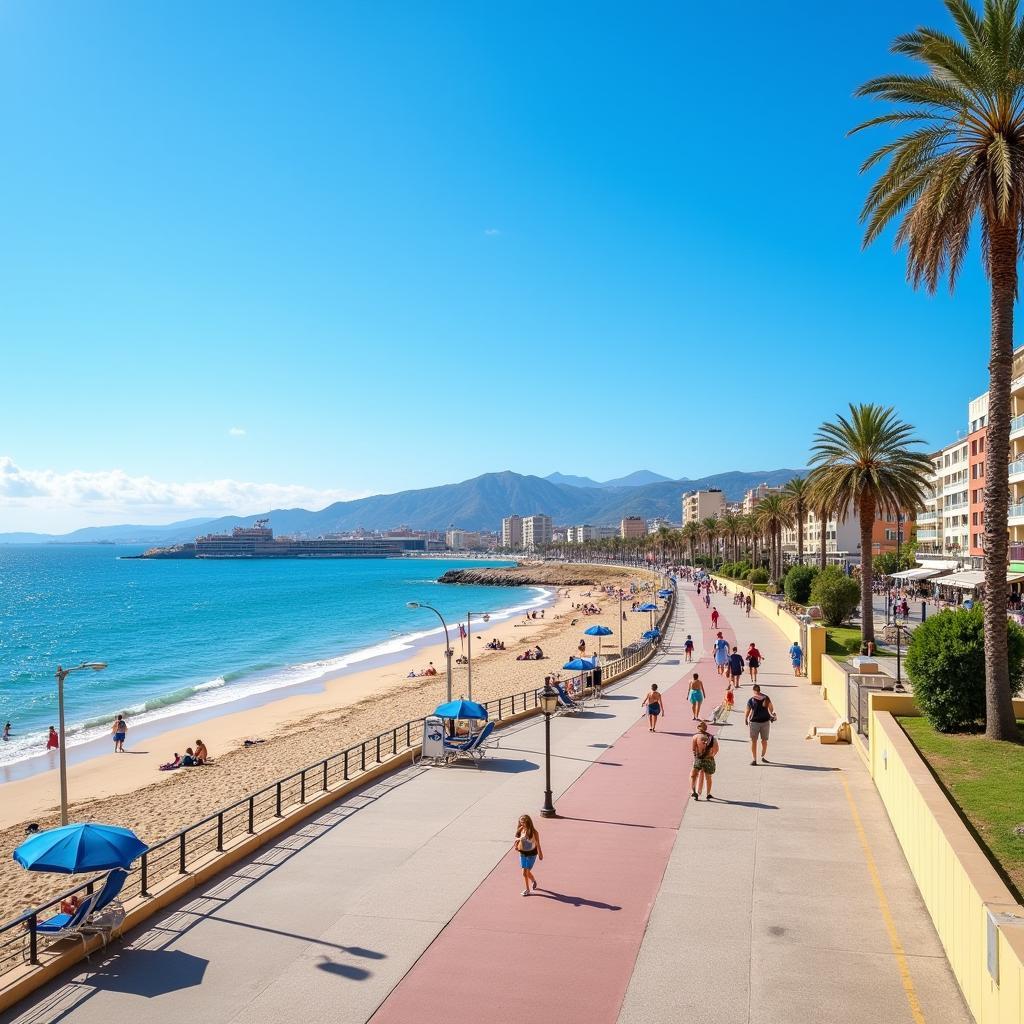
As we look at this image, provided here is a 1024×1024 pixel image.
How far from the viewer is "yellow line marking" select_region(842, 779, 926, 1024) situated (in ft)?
27.7

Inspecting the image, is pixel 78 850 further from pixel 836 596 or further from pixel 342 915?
pixel 836 596

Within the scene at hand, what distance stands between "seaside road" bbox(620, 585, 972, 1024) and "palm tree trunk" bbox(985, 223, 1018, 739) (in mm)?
2792

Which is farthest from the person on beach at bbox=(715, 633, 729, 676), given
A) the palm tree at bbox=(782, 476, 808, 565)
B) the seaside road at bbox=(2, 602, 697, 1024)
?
the palm tree at bbox=(782, 476, 808, 565)

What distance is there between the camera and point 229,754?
103 ft

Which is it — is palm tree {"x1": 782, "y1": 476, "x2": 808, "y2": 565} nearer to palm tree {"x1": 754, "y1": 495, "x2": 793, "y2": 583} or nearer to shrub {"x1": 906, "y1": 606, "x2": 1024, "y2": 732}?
palm tree {"x1": 754, "y1": 495, "x2": 793, "y2": 583}

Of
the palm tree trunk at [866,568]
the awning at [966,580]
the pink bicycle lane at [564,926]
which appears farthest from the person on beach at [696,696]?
the awning at [966,580]

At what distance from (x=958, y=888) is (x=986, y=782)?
5032 millimetres

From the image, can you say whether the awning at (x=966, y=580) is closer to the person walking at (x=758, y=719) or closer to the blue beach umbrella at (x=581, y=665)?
the blue beach umbrella at (x=581, y=665)

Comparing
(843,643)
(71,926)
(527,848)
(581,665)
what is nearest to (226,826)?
(71,926)

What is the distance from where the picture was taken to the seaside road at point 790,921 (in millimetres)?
8547

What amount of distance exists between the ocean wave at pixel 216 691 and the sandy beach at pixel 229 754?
8.95ft

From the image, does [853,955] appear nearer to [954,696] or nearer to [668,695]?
[954,696]

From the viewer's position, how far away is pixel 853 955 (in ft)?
31.3

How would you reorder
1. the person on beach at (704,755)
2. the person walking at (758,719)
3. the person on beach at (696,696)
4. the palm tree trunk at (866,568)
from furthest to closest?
1. the palm tree trunk at (866,568)
2. the person on beach at (696,696)
3. the person walking at (758,719)
4. the person on beach at (704,755)
